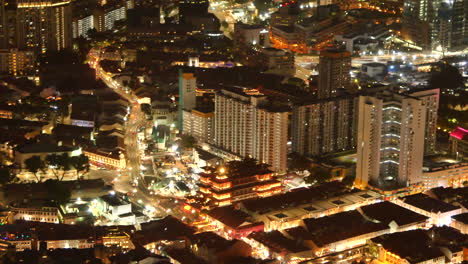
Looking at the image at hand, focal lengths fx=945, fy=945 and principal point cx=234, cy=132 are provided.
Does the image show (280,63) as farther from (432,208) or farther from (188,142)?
(432,208)

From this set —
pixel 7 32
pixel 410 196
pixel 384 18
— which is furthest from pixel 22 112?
pixel 384 18

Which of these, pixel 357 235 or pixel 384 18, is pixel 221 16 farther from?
pixel 357 235

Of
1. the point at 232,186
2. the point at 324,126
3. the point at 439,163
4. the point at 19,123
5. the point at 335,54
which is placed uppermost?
the point at 335,54

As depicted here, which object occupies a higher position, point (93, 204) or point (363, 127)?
point (363, 127)

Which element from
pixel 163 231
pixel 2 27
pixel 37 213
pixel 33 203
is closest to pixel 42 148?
pixel 33 203

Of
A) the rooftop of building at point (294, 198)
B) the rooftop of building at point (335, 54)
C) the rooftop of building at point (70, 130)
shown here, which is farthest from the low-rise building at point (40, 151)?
the rooftop of building at point (335, 54)

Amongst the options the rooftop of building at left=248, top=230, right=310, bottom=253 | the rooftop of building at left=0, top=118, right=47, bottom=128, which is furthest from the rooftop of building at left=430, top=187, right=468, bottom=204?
the rooftop of building at left=0, top=118, right=47, bottom=128

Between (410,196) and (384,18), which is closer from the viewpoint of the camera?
(410,196)
